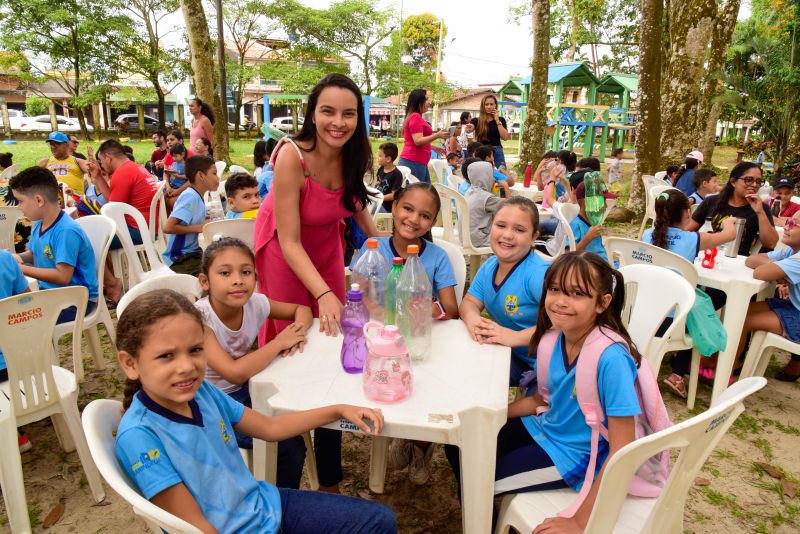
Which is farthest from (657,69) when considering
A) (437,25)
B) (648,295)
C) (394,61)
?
(437,25)

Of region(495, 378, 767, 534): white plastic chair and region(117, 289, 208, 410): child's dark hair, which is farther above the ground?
region(117, 289, 208, 410): child's dark hair

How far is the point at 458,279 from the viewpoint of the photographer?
9.20 feet

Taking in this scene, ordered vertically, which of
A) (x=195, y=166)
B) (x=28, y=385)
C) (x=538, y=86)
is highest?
(x=538, y=86)

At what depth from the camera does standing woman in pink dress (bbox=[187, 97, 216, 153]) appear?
7.18 m

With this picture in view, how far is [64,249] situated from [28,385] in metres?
1.14

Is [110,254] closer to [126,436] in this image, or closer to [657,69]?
[126,436]

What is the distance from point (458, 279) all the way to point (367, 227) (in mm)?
590

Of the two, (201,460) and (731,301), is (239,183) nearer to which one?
(201,460)

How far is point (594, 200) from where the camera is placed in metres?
4.41

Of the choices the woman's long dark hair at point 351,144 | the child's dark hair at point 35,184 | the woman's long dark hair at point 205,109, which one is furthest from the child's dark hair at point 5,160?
the woman's long dark hair at point 351,144

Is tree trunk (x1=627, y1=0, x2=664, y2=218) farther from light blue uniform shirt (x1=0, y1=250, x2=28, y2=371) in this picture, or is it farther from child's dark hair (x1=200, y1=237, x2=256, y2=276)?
light blue uniform shirt (x1=0, y1=250, x2=28, y2=371)

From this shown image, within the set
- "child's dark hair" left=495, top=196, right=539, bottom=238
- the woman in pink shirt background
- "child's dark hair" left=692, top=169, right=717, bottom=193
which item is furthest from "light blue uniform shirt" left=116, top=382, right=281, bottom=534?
"child's dark hair" left=692, top=169, right=717, bottom=193

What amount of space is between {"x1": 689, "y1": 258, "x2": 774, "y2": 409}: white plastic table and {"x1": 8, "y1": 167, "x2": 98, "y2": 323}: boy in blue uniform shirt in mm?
4110

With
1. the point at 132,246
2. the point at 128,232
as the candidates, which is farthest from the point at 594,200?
the point at 128,232
